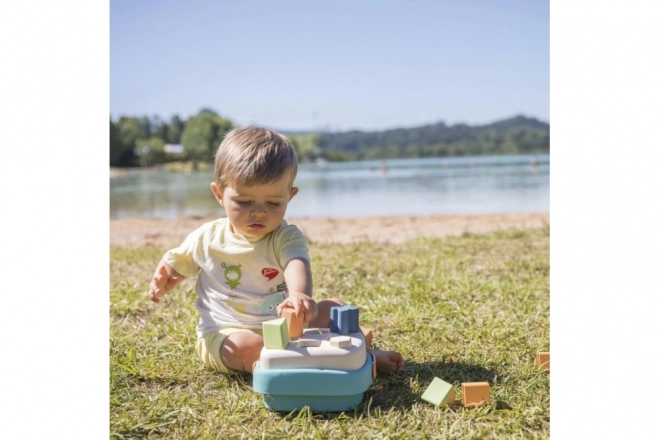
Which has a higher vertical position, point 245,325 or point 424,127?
point 424,127

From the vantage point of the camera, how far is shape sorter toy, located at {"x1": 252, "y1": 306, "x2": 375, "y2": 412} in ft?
4.91

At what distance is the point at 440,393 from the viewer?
5.07 ft

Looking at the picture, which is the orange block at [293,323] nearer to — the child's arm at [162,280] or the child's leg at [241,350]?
the child's leg at [241,350]

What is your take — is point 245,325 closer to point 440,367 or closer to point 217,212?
point 440,367

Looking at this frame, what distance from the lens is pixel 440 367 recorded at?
1.86m

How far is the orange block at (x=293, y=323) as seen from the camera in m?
1.56

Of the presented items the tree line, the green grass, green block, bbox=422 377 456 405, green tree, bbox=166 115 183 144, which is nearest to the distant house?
the tree line

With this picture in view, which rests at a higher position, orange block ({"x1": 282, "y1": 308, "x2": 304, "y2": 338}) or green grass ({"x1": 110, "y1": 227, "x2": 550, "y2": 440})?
orange block ({"x1": 282, "y1": 308, "x2": 304, "y2": 338})

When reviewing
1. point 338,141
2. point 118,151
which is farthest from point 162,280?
point 338,141

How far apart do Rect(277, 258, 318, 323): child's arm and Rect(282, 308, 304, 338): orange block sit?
1cm

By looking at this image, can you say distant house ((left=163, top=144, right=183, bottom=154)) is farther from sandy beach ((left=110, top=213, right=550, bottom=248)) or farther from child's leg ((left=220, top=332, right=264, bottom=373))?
child's leg ((left=220, top=332, right=264, bottom=373))

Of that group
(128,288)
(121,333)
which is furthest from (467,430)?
(128,288)

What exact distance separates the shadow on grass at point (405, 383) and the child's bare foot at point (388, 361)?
2cm
